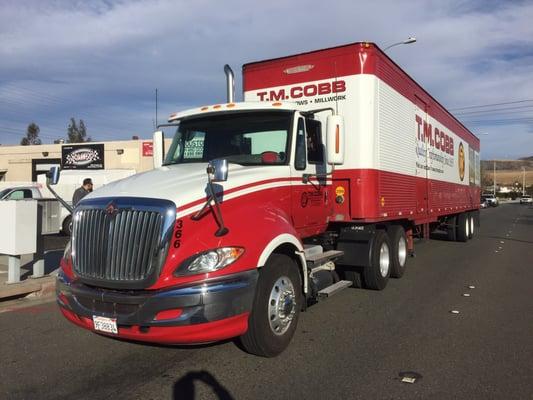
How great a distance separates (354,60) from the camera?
25.5 ft

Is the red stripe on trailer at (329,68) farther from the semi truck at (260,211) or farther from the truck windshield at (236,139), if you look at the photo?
the truck windshield at (236,139)

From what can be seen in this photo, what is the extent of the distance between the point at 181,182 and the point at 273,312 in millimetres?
1548

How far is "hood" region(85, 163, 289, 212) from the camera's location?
463 cm

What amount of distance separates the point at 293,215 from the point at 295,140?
90 cm

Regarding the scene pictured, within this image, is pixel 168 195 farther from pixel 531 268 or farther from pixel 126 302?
pixel 531 268

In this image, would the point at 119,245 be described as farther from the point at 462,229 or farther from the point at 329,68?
the point at 462,229

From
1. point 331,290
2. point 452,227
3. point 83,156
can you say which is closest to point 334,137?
point 331,290

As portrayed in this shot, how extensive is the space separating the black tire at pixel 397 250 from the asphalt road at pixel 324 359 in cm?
157

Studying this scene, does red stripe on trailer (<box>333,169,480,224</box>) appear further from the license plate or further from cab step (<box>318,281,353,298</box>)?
the license plate

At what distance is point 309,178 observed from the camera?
6484mm

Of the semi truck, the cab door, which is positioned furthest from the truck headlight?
the cab door

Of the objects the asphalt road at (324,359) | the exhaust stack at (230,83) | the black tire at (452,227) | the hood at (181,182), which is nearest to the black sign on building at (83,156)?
the black tire at (452,227)

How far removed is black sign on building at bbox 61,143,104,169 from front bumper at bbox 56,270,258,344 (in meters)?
35.0

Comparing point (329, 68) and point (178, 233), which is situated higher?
point (329, 68)
